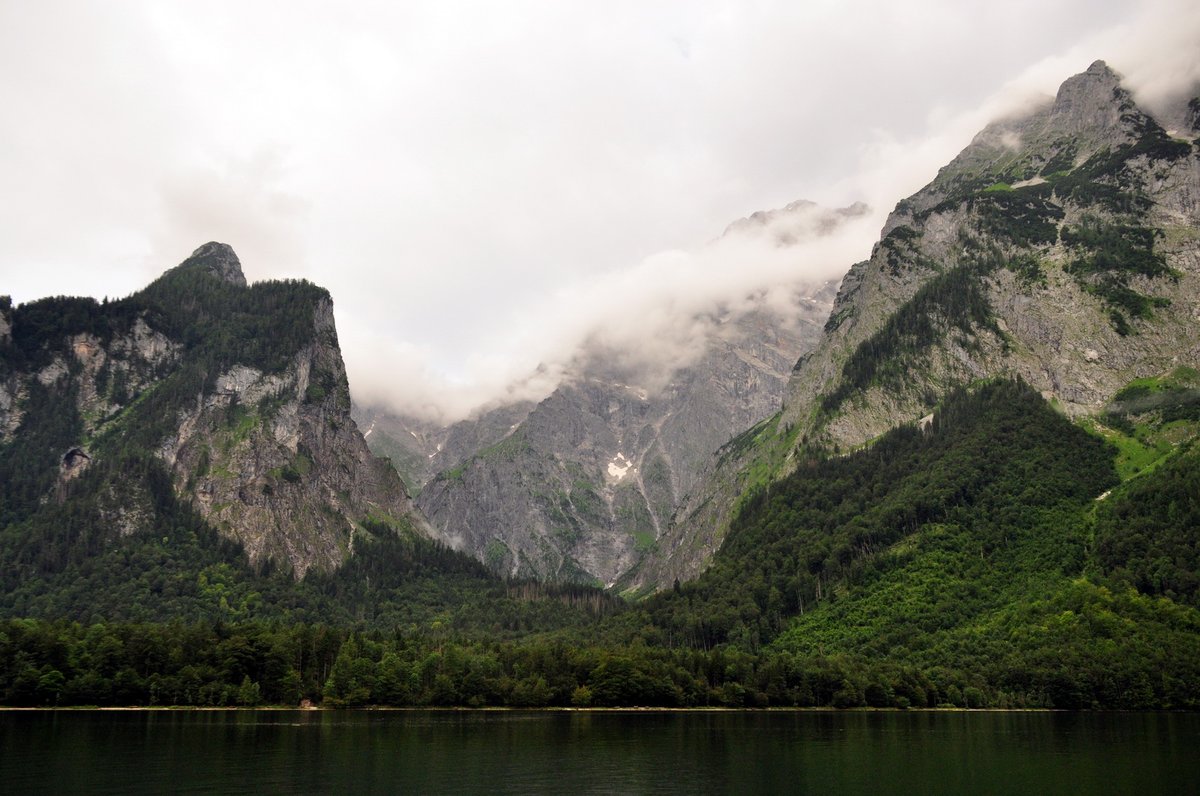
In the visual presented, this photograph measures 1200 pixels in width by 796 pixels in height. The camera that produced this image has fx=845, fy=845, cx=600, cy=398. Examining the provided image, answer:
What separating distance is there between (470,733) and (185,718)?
50.5m

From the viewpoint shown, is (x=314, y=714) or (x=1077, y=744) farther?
(x=314, y=714)

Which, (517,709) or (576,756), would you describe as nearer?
(576,756)

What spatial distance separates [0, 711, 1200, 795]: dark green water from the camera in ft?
226

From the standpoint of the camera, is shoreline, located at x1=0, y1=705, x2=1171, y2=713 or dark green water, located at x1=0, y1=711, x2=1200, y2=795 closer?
dark green water, located at x1=0, y1=711, x2=1200, y2=795

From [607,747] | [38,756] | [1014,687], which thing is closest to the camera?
[38,756]

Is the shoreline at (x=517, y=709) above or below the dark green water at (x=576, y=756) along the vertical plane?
below

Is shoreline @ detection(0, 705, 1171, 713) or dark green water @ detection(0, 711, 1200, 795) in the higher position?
dark green water @ detection(0, 711, 1200, 795)

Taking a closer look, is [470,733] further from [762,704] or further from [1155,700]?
[1155,700]

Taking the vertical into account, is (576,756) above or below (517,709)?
above

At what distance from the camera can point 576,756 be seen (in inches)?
3615

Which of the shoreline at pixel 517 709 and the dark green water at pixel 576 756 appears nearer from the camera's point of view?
the dark green water at pixel 576 756

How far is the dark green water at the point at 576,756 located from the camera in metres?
68.8

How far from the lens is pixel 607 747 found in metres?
101

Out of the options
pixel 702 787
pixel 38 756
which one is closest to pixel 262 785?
pixel 38 756
